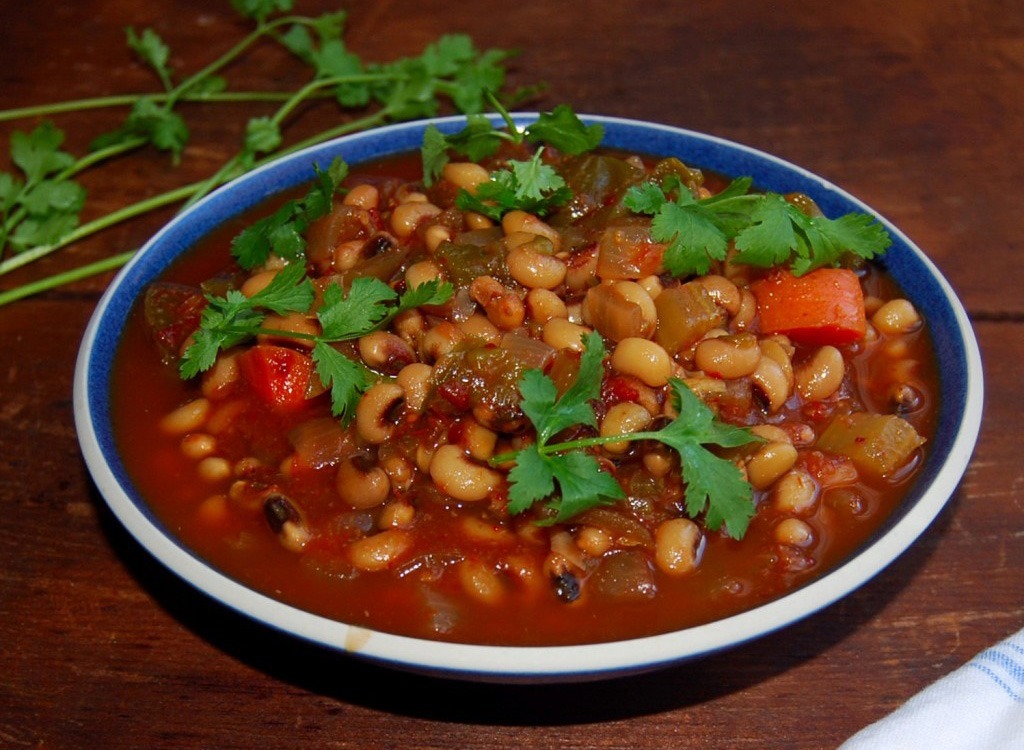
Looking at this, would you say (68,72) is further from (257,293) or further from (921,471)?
(921,471)

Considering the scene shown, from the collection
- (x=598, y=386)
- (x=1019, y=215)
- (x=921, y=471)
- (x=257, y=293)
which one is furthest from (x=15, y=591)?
(x=1019, y=215)

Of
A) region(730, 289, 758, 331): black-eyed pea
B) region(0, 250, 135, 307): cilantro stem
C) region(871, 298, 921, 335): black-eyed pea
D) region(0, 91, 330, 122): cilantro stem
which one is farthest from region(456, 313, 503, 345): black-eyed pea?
region(0, 91, 330, 122): cilantro stem

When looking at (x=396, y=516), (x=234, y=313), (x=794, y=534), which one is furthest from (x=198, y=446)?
(x=794, y=534)

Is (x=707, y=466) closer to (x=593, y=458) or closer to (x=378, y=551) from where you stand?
(x=593, y=458)

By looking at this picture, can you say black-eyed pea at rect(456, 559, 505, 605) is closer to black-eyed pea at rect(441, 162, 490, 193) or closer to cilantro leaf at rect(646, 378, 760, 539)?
cilantro leaf at rect(646, 378, 760, 539)

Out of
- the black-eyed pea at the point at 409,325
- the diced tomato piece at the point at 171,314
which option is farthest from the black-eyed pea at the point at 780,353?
the diced tomato piece at the point at 171,314
